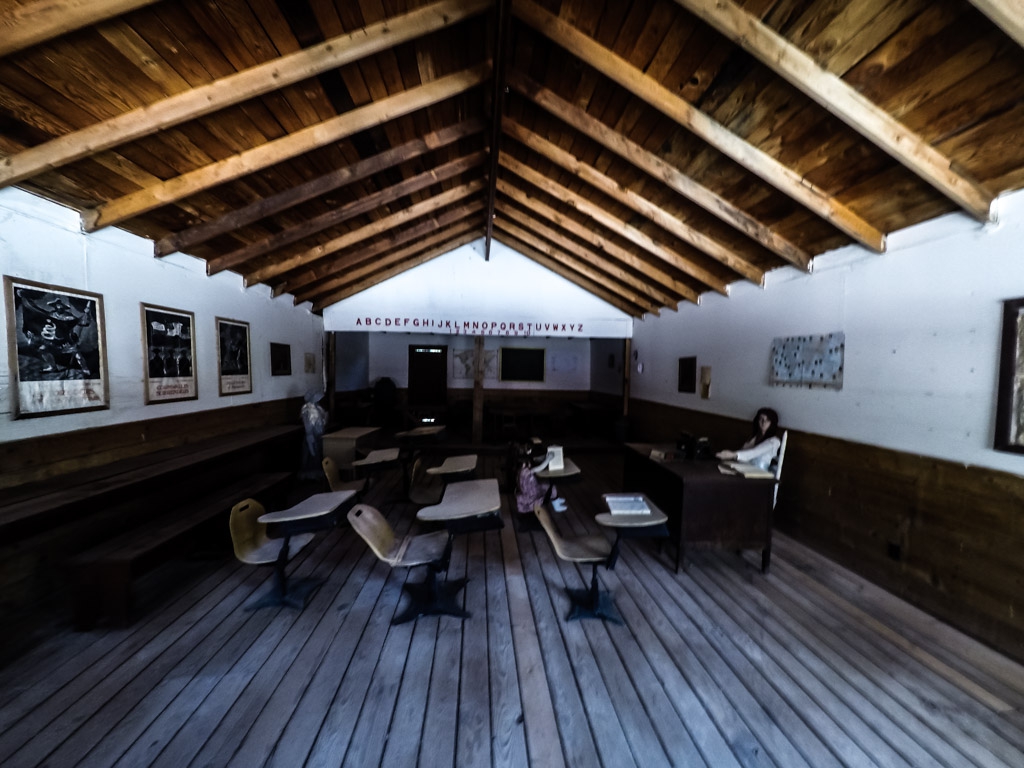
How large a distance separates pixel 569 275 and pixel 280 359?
5141 mm

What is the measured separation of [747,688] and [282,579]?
10.1 feet

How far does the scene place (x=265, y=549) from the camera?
2758 mm

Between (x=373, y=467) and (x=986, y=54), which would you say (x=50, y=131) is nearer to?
(x=373, y=467)

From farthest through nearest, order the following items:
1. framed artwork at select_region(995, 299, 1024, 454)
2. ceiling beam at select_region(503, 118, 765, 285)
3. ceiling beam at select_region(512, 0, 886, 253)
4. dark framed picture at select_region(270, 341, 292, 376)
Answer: dark framed picture at select_region(270, 341, 292, 376) → ceiling beam at select_region(503, 118, 765, 285) → ceiling beam at select_region(512, 0, 886, 253) → framed artwork at select_region(995, 299, 1024, 454)

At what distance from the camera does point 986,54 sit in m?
1.80

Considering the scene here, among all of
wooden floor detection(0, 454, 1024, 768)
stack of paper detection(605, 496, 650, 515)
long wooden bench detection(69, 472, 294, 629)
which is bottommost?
wooden floor detection(0, 454, 1024, 768)

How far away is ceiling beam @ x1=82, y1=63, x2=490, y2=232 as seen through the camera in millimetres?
2902

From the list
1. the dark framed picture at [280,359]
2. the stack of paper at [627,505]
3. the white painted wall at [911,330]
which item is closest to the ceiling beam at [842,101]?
the white painted wall at [911,330]

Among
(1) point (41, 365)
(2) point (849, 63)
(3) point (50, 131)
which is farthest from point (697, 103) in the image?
(1) point (41, 365)

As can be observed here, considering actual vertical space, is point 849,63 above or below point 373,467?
above

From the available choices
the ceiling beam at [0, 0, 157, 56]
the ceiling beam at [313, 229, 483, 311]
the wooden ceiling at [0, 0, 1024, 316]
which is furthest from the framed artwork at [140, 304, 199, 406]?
the ceiling beam at [313, 229, 483, 311]

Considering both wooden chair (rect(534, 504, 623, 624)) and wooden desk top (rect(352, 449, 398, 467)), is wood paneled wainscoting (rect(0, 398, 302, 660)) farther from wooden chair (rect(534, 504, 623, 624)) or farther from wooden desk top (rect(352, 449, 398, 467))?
wooden chair (rect(534, 504, 623, 624))

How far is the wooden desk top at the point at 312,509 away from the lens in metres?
2.40

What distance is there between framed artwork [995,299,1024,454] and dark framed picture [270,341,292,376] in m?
7.48
